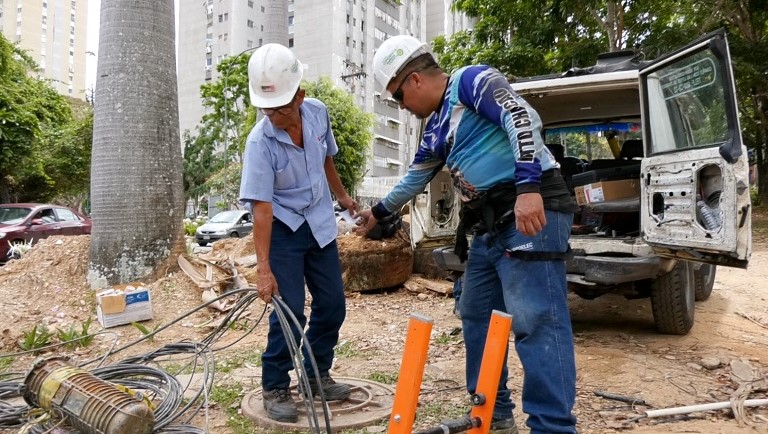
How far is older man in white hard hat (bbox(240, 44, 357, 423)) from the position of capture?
9.36ft

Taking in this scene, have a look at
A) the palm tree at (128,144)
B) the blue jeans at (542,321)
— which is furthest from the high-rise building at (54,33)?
the blue jeans at (542,321)

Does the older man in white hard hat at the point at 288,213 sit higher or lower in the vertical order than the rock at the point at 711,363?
higher

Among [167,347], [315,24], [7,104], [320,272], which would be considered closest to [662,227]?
[320,272]

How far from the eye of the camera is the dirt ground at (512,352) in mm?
3240

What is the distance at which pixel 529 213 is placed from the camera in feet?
6.97

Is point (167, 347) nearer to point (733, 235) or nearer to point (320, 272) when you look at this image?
point (320, 272)

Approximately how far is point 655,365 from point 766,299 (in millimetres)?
3560

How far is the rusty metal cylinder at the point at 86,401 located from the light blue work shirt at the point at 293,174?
1043 mm

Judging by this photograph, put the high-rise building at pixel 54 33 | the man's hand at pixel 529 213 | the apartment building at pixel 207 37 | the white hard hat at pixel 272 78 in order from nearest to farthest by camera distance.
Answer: the man's hand at pixel 529 213 < the white hard hat at pixel 272 78 < the apartment building at pixel 207 37 < the high-rise building at pixel 54 33

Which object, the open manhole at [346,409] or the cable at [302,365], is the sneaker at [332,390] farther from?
the cable at [302,365]

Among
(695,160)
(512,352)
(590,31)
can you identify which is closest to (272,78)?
(695,160)

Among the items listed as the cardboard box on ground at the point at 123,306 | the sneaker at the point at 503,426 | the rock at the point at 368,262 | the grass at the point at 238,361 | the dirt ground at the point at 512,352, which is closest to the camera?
the sneaker at the point at 503,426

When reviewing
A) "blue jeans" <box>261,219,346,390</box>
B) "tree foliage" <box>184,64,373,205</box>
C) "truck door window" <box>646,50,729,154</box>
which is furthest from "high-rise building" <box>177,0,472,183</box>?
"blue jeans" <box>261,219,346,390</box>

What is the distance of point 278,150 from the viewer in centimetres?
298
